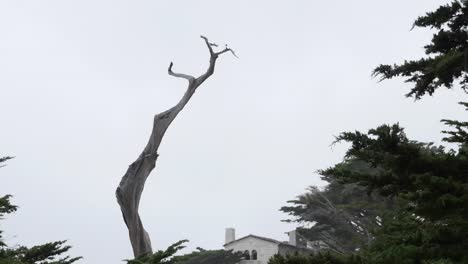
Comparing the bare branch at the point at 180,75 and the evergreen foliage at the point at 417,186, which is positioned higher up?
the bare branch at the point at 180,75

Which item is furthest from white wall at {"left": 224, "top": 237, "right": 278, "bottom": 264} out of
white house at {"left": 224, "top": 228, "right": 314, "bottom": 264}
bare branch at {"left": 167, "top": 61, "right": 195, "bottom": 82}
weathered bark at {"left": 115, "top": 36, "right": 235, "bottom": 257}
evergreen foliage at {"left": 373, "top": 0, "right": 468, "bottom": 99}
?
evergreen foliage at {"left": 373, "top": 0, "right": 468, "bottom": 99}

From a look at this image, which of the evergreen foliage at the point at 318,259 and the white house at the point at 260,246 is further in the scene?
the white house at the point at 260,246

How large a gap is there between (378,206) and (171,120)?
1262 centimetres

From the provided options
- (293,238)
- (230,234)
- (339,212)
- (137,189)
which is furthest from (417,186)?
(230,234)

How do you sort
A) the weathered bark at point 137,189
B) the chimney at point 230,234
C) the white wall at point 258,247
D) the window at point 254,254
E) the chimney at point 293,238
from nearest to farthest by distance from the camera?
the weathered bark at point 137,189, the white wall at point 258,247, the chimney at point 293,238, the window at point 254,254, the chimney at point 230,234

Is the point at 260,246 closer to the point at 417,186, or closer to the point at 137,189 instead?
the point at 137,189

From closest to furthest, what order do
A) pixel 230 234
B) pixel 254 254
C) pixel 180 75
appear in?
pixel 180 75 → pixel 254 254 → pixel 230 234

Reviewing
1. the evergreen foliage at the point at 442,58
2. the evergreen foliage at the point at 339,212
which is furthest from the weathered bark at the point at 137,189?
the evergreen foliage at the point at 339,212

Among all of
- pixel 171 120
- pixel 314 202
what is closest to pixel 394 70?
pixel 171 120

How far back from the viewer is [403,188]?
13.8 feet

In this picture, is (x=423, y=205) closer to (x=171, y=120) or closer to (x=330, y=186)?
(x=171, y=120)

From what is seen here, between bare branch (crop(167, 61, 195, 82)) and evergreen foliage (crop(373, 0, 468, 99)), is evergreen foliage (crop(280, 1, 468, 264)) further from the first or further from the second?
bare branch (crop(167, 61, 195, 82))

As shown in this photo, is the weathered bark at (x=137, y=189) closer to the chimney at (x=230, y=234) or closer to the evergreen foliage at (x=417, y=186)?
the evergreen foliage at (x=417, y=186)

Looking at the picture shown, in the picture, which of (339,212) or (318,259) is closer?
(318,259)
